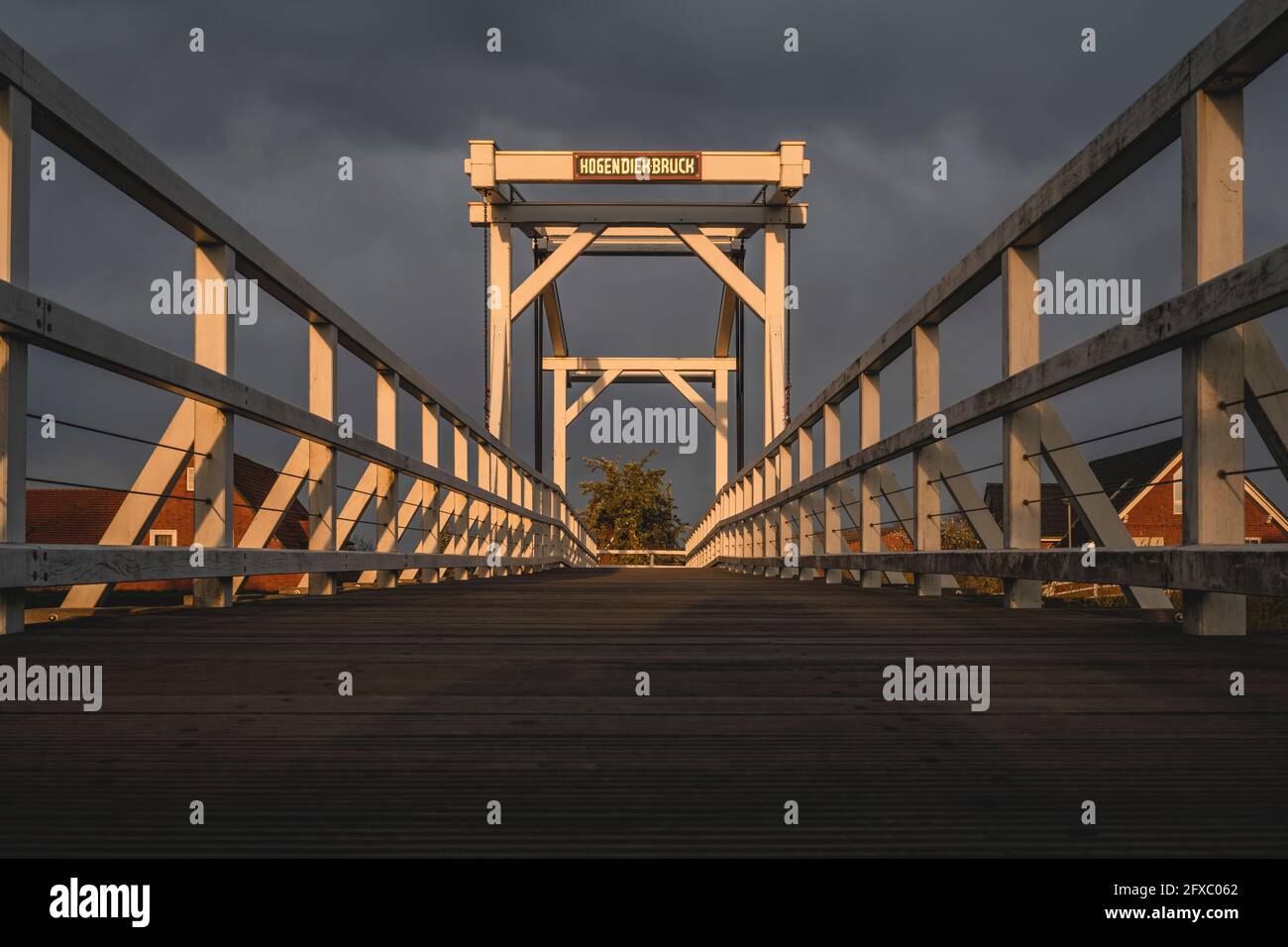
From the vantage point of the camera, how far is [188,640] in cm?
252

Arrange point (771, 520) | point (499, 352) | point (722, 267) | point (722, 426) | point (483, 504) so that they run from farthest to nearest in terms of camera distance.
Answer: point (722, 426), point (722, 267), point (499, 352), point (771, 520), point (483, 504)

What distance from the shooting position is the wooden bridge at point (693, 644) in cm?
Answer: 105

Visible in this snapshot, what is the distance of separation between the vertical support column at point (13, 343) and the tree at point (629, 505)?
86.5 feet

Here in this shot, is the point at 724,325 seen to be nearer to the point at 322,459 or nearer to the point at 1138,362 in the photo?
the point at 322,459

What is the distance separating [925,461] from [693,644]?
227cm

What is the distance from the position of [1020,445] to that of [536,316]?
18342mm

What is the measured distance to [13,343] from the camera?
7.68 ft

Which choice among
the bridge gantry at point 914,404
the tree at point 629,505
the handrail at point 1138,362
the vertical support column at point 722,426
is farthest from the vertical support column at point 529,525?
the tree at point 629,505

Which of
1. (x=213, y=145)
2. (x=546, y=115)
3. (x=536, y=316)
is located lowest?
(x=536, y=316)

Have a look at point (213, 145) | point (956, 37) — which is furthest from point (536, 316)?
point (956, 37)

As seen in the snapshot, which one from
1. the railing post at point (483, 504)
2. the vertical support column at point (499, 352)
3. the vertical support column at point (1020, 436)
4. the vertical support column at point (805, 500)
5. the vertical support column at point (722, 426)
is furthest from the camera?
the vertical support column at point (722, 426)

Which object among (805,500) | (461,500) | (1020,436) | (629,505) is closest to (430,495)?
(461,500)

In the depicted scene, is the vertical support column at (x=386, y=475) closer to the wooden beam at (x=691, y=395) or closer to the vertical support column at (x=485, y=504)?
the vertical support column at (x=485, y=504)
